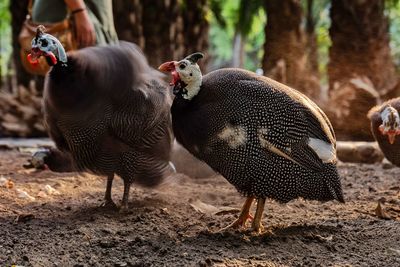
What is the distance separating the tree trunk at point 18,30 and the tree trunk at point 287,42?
3978mm

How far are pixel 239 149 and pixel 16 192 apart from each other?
5.91 feet

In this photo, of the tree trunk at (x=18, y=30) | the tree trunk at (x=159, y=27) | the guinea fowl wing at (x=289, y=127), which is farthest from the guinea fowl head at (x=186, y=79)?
the tree trunk at (x=18, y=30)

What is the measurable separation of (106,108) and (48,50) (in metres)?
0.46

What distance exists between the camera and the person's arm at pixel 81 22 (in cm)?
501

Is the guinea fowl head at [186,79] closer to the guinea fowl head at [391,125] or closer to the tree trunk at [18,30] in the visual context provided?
the guinea fowl head at [391,125]

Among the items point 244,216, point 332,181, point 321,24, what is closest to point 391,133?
point 332,181

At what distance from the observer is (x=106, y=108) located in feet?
12.7

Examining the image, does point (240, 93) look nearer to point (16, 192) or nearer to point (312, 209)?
point (312, 209)

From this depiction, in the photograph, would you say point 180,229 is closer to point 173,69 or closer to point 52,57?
point 173,69

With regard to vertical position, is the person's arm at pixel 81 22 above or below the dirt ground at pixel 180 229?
above

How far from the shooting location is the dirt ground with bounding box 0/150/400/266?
3188 mm

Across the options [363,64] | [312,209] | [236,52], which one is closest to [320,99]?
[363,64]

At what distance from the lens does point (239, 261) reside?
3.15 metres

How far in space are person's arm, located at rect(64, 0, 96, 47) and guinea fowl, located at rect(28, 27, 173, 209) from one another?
3.54ft
